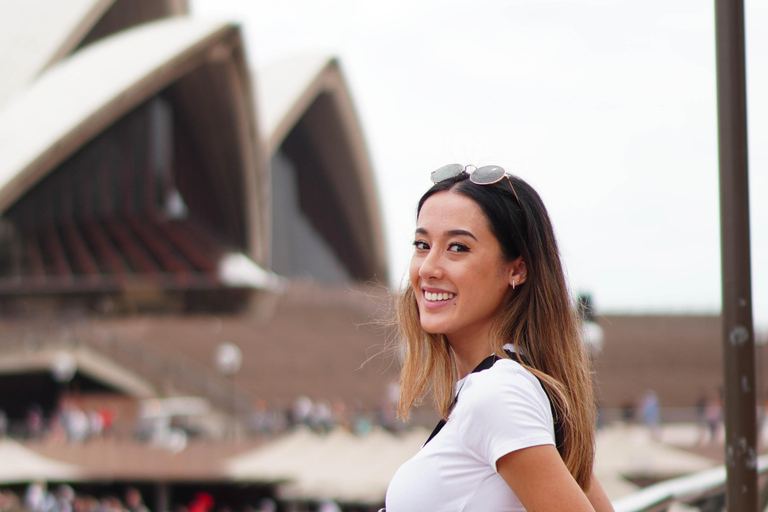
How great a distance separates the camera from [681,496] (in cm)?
267

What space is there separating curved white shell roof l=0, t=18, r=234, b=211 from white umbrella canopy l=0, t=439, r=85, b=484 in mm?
12657

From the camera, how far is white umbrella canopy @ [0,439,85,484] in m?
16.9

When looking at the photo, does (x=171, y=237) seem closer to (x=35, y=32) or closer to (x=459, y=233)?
(x=35, y=32)

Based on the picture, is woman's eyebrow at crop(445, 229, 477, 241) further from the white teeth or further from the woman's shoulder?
the woman's shoulder

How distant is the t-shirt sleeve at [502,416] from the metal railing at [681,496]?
43.3 inches

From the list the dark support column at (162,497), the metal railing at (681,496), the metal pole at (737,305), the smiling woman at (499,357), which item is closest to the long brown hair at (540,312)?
the smiling woman at (499,357)

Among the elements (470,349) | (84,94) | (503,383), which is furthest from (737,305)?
(84,94)

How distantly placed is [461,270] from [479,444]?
1.19 feet

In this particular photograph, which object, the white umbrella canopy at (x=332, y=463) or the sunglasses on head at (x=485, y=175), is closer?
the sunglasses on head at (x=485, y=175)

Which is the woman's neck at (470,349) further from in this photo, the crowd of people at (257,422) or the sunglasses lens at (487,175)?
the crowd of people at (257,422)

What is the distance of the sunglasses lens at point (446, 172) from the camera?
5.77ft

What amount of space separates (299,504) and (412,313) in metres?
14.3

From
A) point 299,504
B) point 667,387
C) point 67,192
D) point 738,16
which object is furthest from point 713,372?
point 67,192

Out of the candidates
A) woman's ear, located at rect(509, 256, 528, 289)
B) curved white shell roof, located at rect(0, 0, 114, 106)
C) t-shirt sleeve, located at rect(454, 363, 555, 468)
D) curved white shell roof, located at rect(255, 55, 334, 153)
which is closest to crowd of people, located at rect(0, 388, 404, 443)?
woman's ear, located at rect(509, 256, 528, 289)
